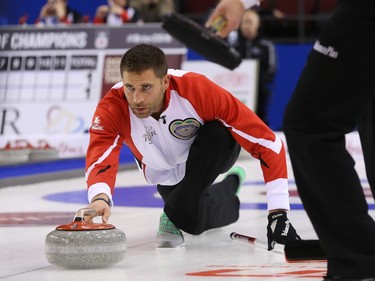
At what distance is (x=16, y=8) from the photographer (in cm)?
1201

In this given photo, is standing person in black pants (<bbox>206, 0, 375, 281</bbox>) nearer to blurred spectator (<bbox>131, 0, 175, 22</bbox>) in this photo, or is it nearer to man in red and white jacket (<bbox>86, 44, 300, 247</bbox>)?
man in red and white jacket (<bbox>86, 44, 300, 247</bbox>)

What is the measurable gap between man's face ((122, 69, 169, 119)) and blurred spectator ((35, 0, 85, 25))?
717cm

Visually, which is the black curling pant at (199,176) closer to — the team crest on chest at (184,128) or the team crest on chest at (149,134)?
the team crest on chest at (184,128)

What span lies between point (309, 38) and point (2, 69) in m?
4.18

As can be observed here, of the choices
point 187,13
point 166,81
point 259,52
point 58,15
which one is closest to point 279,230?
point 166,81

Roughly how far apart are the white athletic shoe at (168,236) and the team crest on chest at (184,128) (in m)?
0.37

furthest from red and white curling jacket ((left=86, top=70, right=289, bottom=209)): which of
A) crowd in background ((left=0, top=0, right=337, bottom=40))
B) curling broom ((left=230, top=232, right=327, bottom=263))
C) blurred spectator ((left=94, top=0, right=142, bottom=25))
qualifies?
blurred spectator ((left=94, top=0, right=142, bottom=25))

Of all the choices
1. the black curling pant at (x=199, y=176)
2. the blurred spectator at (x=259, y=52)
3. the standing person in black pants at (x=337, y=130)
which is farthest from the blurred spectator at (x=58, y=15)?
the standing person in black pants at (x=337, y=130)

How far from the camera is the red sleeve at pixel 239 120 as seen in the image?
381 centimetres

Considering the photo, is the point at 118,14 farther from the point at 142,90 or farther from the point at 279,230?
the point at 279,230

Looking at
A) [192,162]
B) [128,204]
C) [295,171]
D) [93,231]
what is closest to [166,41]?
[128,204]

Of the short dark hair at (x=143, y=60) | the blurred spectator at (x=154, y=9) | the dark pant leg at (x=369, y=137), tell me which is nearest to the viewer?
the dark pant leg at (x=369, y=137)

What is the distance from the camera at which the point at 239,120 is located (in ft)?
12.6

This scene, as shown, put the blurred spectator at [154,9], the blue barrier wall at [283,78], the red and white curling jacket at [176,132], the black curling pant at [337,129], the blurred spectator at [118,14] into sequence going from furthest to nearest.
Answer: the blue barrier wall at [283,78], the blurred spectator at [154,9], the blurred spectator at [118,14], the red and white curling jacket at [176,132], the black curling pant at [337,129]
